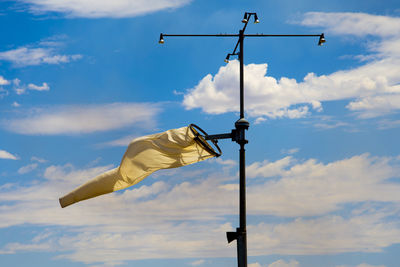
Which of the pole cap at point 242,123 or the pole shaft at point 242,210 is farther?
the pole cap at point 242,123

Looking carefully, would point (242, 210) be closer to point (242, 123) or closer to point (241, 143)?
point (241, 143)

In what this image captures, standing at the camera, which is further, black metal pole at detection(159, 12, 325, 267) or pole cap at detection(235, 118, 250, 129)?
pole cap at detection(235, 118, 250, 129)

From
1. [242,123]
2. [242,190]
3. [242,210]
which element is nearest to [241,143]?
[242,123]

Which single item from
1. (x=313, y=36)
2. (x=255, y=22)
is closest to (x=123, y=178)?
(x=255, y=22)

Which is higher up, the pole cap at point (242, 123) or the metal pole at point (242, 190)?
the pole cap at point (242, 123)

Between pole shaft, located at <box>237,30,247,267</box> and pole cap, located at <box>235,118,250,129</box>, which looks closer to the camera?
pole shaft, located at <box>237,30,247,267</box>

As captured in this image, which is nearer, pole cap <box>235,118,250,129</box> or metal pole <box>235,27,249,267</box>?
metal pole <box>235,27,249,267</box>

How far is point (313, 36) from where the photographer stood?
50.4 ft

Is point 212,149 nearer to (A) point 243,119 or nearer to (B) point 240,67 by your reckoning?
(A) point 243,119

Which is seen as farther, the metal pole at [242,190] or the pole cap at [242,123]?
the pole cap at [242,123]

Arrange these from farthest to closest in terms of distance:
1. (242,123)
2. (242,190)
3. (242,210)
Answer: (242,123)
(242,190)
(242,210)

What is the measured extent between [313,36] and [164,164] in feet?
20.2

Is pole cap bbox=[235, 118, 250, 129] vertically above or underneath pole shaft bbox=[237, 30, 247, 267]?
above

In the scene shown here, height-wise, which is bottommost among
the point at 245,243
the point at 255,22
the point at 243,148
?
the point at 245,243
